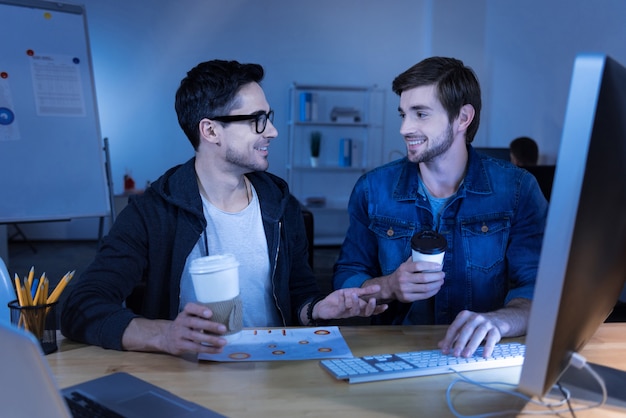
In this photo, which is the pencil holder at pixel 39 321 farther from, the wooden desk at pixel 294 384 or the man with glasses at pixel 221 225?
the man with glasses at pixel 221 225

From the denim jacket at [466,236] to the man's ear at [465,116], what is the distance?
0.13 meters

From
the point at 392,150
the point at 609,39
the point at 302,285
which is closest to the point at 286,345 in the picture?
the point at 302,285

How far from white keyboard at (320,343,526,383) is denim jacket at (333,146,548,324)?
0.52 meters

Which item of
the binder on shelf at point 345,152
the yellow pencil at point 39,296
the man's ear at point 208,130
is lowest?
the binder on shelf at point 345,152

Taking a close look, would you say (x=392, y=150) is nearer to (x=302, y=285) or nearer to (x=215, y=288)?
(x=302, y=285)

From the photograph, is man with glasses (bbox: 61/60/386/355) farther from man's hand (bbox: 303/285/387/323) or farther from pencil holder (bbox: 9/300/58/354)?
pencil holder (bbox: 9/300/58/354)

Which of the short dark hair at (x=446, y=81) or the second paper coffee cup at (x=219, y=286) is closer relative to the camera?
the second paper coffee cup at (x=219, y=286)

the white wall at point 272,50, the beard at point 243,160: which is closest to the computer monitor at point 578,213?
the beard at point 243,160

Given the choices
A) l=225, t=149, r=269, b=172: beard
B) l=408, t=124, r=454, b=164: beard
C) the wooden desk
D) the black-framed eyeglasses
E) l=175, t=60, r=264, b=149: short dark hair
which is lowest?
the wooden desk

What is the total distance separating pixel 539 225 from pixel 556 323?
43.4 inches

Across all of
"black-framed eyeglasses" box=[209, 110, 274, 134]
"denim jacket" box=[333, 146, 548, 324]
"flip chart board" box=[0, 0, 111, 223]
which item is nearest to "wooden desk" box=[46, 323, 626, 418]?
"denim jacket" box=[333, 146, 548, 324]

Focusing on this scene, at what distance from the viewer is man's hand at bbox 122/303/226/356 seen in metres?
1.07

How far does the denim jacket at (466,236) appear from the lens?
67.3 inches

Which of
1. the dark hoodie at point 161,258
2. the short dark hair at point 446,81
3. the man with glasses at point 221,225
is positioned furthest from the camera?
the short dark hair at point 446,81
